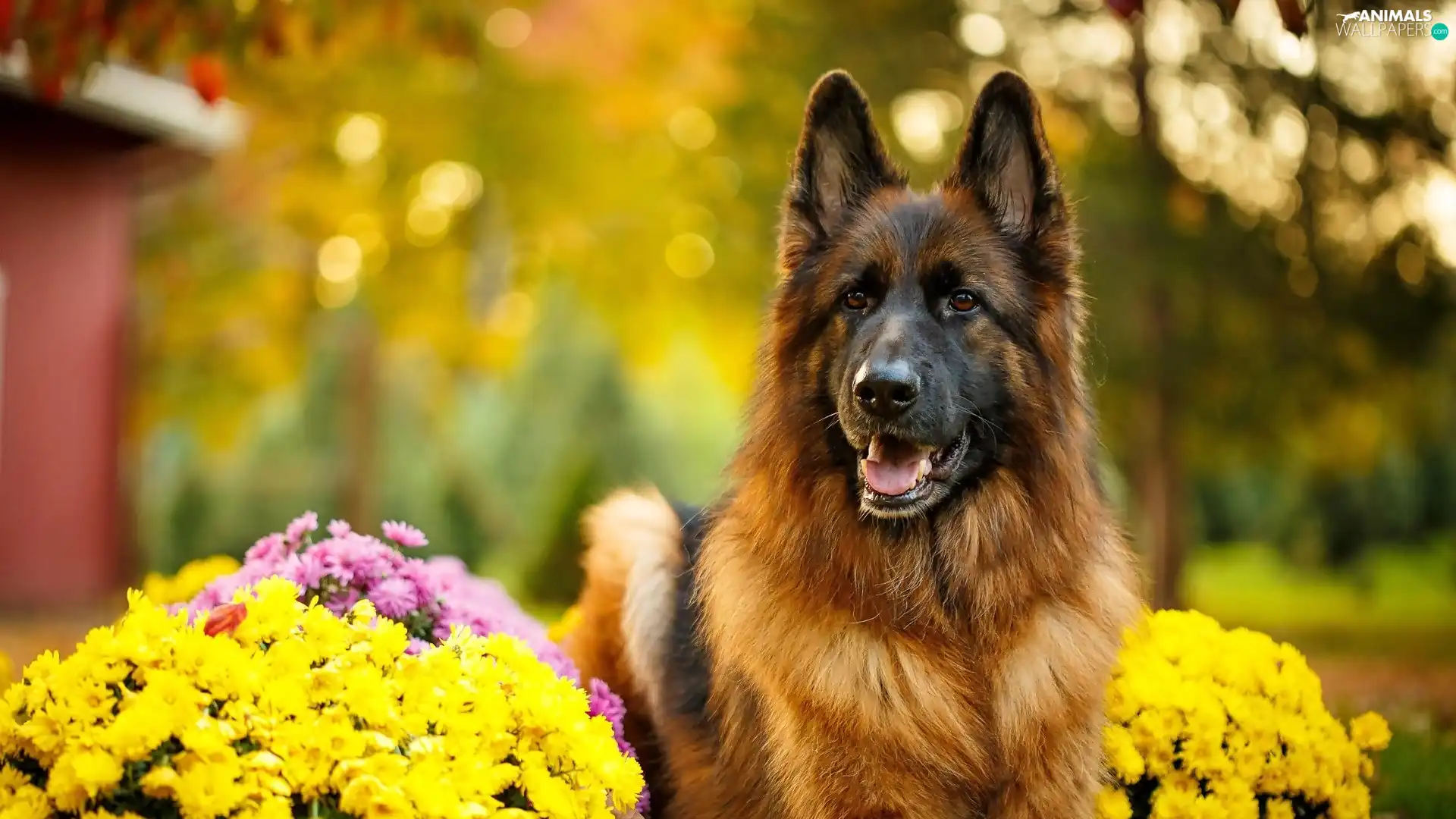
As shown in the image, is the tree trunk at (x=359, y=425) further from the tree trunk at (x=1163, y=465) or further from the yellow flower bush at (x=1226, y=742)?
the yellow flower bush at (x=1226, y=742)

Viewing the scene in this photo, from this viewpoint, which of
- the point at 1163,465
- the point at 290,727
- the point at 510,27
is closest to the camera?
the point at 290,727

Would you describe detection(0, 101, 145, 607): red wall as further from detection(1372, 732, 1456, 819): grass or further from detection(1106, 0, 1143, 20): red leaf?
detection(1372, 732, 1456, 819): grass

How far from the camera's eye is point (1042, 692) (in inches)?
128

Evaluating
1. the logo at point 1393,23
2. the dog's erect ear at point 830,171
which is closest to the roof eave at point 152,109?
the dog's erect ear at point 830,171

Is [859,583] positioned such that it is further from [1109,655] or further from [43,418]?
[43,418]

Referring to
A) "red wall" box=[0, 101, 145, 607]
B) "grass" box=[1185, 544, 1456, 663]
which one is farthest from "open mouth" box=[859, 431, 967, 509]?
"red wall" box=[0, 101, 145, 607]

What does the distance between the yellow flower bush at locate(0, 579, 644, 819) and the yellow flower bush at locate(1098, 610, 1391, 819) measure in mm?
1583

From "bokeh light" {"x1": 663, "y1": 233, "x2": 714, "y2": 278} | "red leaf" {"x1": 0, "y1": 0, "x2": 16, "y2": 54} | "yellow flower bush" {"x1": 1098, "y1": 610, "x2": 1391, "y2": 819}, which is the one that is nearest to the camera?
"yellow flower bush" {"x1": 1098, "y1": 610, "x2": 1391, "y2": 819}

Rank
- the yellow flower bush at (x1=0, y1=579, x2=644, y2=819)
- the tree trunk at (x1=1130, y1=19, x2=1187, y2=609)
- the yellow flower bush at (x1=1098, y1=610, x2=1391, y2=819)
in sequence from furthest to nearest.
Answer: the tree trunk at (x1=1130, y1=19, x2=1187, y2=609) → the yellow flower bush at (x1=1098, y1=610, x2=1391, y2=819) → the yellow flower bush at (x1=0, y1=579, x2=644, y2=819)

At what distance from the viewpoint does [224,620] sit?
2.80 metres

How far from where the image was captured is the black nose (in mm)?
3045

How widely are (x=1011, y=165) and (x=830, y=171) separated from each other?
53 cm

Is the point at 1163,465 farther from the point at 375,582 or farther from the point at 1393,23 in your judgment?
the point at 375,582

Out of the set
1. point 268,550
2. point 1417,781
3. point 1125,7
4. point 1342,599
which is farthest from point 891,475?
point 1342,599
